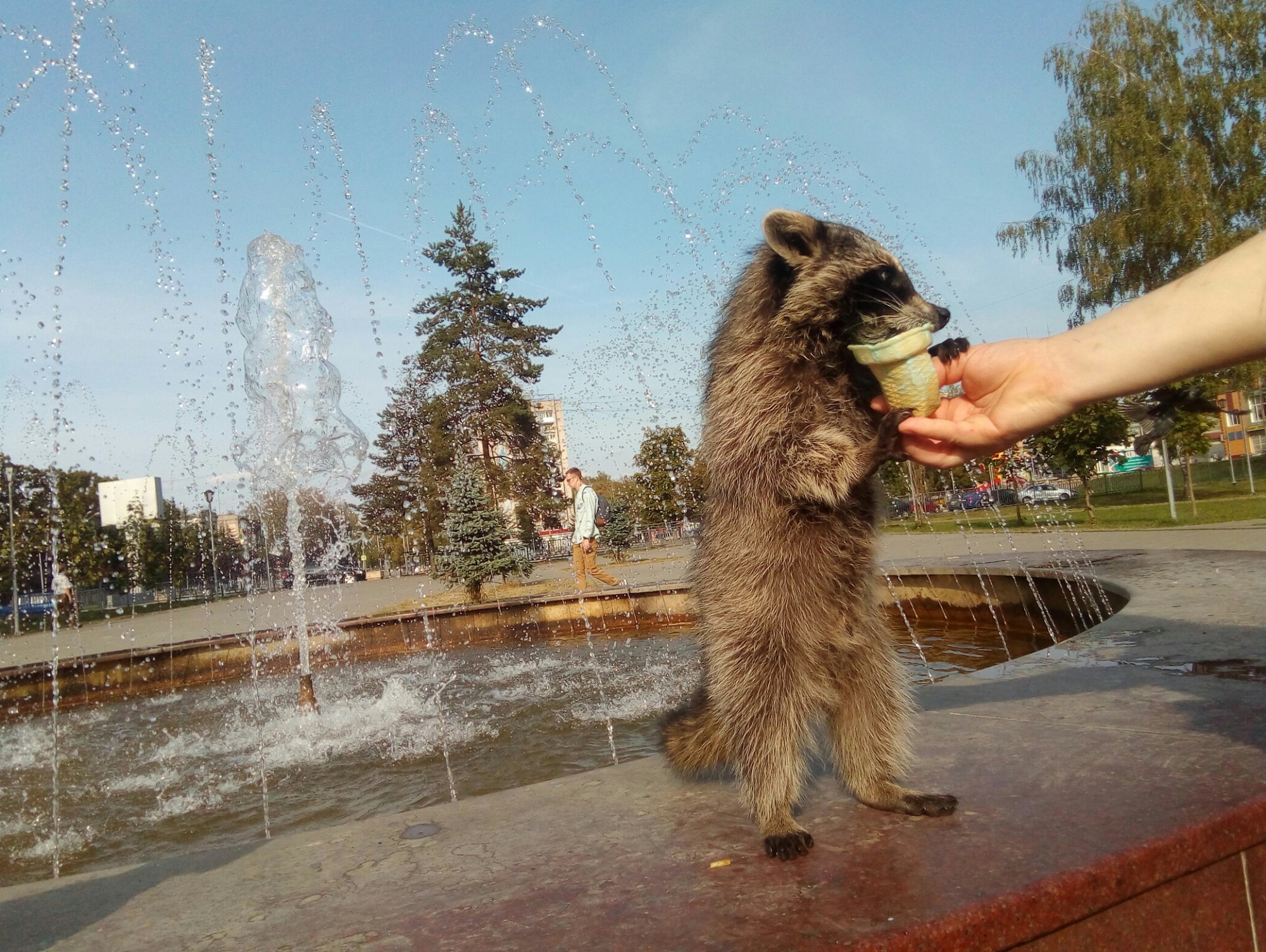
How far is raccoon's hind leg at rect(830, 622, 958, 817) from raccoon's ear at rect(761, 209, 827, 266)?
162 centimetres

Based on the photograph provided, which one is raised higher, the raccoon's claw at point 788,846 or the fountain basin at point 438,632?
the raccoon's claw at point 788,846

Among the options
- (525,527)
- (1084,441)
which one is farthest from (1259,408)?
(525,527)

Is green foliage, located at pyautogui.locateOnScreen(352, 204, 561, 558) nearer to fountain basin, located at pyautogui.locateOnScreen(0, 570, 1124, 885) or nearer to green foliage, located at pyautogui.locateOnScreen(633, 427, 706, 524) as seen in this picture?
green foliage, located at pyautogui.locateOnScreen(633, 427, 706, 524)

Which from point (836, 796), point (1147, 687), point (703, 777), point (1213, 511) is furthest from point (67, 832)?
point (1213, 511)

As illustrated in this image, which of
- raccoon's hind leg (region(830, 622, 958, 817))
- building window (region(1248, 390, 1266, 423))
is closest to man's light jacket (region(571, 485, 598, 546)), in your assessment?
building window (region(1248, 390, 1266, 423))

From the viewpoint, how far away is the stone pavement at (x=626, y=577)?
14.3m

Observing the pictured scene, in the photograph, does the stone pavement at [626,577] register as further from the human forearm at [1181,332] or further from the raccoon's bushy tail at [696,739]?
the human forearm at [1181,332]

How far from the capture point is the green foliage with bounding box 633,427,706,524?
4269 cm

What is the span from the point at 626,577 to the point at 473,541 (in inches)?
174

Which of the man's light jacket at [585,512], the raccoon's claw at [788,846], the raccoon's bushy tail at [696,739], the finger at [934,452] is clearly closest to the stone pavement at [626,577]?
the man's light jacket at [585,512]

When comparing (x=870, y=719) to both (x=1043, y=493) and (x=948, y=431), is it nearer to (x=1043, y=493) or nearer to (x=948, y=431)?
(x=948, y=431)

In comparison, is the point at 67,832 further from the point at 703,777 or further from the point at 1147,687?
the point at 1147,687

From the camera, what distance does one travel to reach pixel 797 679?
3111 millimetres

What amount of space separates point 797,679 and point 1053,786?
0.91m
